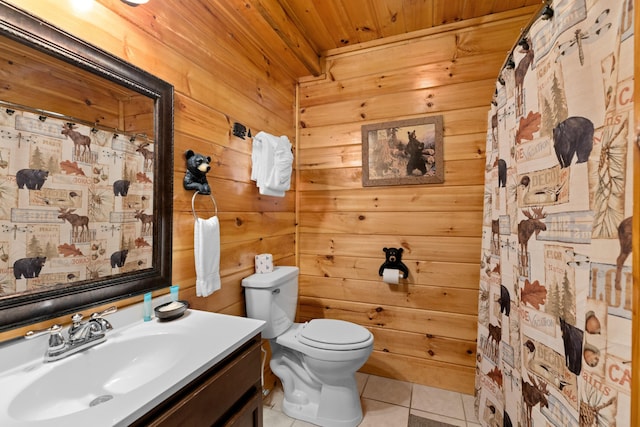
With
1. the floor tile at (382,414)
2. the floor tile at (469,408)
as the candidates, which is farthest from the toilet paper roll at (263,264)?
the floor tile at (469,408)

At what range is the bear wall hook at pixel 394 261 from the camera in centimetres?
197

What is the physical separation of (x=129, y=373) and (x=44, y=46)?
1.05 meters

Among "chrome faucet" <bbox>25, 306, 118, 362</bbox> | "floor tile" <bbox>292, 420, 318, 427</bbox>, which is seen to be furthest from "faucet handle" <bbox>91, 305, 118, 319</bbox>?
"floor tile" <bbox>292, 420, 318, 427</bbox>

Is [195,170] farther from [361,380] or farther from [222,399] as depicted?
[361,380]

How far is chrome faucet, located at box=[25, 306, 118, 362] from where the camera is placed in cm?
77

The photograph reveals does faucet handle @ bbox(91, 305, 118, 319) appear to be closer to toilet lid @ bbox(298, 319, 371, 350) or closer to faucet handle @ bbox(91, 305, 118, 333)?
faucet handle @ bbox(91, 305, 118, 333)

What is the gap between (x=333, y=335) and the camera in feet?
5.22

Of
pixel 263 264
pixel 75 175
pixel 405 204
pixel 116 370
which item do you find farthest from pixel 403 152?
pixel 116 370

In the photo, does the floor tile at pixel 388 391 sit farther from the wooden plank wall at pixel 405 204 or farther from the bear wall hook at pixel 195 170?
the bear wall hook at pixel 195 170

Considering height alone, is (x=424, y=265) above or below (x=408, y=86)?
below

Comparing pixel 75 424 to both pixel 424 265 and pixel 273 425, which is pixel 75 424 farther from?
pixel 424 265

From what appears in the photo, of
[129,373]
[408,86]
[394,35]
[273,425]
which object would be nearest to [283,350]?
[273,425]

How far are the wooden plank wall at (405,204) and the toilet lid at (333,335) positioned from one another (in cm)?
46

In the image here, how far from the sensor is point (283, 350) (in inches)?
68.6
